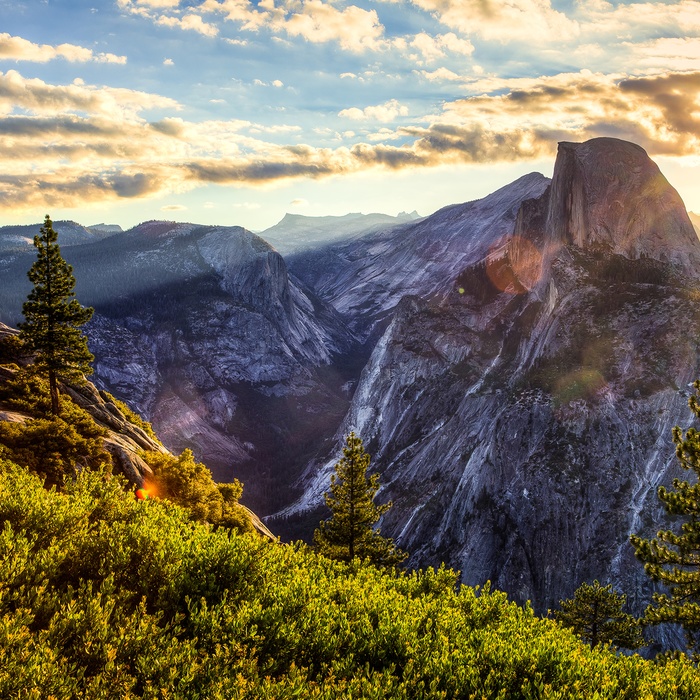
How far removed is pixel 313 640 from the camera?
12.3m

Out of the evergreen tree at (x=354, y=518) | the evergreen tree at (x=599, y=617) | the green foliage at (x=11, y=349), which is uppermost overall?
the green foliage at (x=11, y=349)

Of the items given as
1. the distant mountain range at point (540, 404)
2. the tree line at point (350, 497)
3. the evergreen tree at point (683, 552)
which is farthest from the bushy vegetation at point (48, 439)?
the distant mountain range at point (540, 404)

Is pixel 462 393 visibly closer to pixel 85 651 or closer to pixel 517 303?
pixel 517 303

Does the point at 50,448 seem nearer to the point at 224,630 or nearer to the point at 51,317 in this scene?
the point at 51,317

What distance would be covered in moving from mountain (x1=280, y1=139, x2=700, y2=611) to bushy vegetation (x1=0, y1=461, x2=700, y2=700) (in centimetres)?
4670

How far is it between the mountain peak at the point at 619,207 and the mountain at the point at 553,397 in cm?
30

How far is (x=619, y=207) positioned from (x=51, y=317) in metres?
99.1

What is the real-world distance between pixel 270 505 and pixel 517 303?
A: 238 ft

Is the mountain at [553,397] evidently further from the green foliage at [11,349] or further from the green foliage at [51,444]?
the green foliage at [11,349]

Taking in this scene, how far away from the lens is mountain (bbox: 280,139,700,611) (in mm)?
58750

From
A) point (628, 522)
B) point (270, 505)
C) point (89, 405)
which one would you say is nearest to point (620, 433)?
point (628, 522)

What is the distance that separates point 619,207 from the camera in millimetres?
95000

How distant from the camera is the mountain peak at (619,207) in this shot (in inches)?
3605

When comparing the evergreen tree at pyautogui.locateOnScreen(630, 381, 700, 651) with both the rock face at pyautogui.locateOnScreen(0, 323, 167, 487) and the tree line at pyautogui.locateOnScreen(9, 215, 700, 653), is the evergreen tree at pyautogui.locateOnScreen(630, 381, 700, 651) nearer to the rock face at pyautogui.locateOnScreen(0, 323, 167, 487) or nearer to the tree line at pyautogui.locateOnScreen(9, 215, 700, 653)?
the tree line at pyautogui.locateOnScreen(9, 215, 700, 653)
